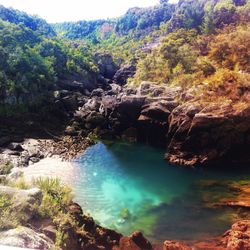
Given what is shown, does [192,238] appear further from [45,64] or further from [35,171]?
[45,64]

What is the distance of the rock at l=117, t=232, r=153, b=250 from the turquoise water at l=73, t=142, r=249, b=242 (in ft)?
4.50

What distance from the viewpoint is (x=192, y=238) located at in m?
10.2

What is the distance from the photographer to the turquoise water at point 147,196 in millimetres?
11000

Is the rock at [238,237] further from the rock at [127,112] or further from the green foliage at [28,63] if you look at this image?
the green foliage at [28,63]

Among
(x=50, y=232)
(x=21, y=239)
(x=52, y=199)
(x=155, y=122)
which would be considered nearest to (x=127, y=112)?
(x=155, y=122)

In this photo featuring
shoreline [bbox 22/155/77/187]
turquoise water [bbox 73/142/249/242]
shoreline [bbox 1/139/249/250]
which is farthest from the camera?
shoreline [bbox 22/155/77/187]

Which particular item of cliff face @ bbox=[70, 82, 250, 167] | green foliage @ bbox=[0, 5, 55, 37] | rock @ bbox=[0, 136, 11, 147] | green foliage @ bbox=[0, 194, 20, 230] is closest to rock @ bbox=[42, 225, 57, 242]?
green foliage @ bbox=[0, 194, 20, 230]

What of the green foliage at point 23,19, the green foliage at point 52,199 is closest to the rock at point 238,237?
the green foliage at point 52,199

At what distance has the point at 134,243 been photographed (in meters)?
8.74

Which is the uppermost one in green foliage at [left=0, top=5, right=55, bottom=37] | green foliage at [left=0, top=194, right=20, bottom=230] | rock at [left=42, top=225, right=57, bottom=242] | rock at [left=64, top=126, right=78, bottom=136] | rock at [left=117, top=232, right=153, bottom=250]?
green foliage at [left=0, top=5, right=55, bottom=37]

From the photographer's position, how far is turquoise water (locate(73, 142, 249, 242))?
36.1 feet

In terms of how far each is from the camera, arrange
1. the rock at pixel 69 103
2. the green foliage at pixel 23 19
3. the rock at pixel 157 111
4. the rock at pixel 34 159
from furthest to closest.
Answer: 1. the green foliage at pixel 23 19
2. the rock at pixel 69 103
3. the rock at pixel 157 111
4. the rock at pixel 34 159

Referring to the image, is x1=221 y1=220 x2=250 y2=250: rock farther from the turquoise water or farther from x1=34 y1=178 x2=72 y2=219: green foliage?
x1=34 y1=178 x2=72 y2=219: green foliage

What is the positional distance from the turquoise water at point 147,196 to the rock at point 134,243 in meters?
1.37
